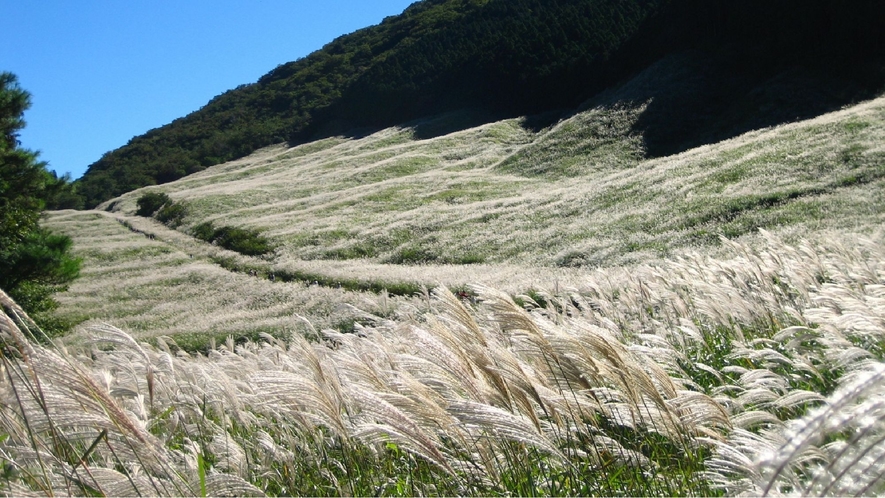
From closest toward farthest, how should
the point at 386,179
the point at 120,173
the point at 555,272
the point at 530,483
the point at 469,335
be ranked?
the point at 530,483, the point at 469,335, the point at 555,272, the point at 386,179, the point at 120,173

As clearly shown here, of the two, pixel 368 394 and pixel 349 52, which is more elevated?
pixel 349 52

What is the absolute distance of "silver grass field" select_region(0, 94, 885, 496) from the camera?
262cm

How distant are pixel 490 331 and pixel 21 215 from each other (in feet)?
81.6

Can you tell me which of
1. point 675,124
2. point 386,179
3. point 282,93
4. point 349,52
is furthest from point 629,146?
point 349,52

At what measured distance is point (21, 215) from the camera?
23.9 m

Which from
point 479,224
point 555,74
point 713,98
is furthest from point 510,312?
point 555,74

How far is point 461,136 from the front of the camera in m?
74.9

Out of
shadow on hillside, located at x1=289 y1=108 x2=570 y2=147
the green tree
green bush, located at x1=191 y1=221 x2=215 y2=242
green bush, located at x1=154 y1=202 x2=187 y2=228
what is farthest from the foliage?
shadow on hillside, located at x1=289 y1=108 x2=570 y2=147

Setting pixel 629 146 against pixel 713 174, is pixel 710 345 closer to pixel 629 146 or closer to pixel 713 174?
pixel 713 174

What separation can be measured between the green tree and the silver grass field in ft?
9.37

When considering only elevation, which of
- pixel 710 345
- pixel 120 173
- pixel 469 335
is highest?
pixel 120 173

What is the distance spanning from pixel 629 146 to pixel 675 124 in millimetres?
5324

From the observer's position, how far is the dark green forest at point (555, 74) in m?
46.9

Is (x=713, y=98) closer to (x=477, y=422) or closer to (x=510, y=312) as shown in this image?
(x=510, y=312)
